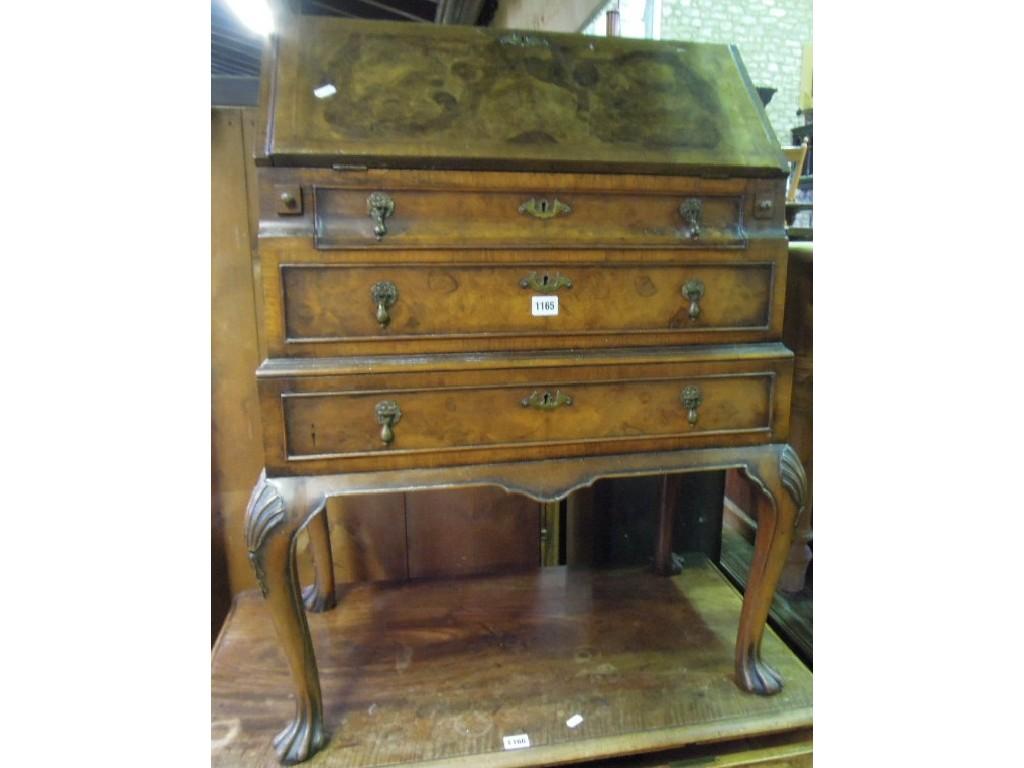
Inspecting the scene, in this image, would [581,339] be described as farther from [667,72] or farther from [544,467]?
[667,72]

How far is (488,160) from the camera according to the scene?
3.50ft

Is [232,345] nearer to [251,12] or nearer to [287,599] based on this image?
[287,599]

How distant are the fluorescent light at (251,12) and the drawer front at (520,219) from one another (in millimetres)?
2237

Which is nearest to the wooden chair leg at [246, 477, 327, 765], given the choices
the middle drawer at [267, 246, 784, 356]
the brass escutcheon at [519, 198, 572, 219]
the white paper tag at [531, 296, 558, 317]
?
the middle drawer at [267, 246, 784, 356]

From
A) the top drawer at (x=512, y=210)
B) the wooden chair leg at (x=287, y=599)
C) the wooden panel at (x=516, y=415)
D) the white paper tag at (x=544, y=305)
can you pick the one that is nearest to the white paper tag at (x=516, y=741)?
the wooden chair leg at (x=287, y=599)

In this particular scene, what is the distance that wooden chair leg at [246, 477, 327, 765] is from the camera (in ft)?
3.57

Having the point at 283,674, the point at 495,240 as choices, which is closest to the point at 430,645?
the point at 283,674

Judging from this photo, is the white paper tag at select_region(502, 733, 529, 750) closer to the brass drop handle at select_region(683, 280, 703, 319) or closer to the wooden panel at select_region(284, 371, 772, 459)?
the wooden panel at select_region(284, 371, 772, 459)

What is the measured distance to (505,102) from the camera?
45.0 inches

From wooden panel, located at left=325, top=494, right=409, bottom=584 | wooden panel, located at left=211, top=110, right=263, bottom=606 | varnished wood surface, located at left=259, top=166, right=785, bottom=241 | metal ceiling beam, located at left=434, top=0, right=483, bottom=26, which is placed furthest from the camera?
metal ceiling beam, located at left=434, top=0, right=483, bottom=26

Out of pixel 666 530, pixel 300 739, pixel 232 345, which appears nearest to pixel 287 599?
pixel 300 739

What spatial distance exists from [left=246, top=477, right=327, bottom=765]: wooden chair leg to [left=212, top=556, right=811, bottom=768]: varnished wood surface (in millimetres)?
47

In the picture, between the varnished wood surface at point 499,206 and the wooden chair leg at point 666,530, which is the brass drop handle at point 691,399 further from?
the wooden chair leg at point 666,530

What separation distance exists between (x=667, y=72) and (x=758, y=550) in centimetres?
100
